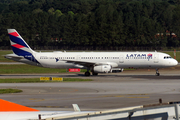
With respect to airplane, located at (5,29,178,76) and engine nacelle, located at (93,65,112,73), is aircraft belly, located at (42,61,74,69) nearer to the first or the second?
airplane, located at (5,29,178,76)

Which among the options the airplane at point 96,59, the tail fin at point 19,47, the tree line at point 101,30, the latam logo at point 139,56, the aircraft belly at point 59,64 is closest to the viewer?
the airplane at point 96,59

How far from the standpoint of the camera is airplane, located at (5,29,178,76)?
51875mm

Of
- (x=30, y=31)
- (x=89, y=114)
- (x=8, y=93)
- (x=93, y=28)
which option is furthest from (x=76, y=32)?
(x=89, y=114)

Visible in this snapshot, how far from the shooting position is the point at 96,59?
175 feet

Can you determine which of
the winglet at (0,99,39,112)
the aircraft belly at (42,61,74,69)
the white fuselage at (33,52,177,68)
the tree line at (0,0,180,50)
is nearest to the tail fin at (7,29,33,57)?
the white fuselage at (33,52,177,68)

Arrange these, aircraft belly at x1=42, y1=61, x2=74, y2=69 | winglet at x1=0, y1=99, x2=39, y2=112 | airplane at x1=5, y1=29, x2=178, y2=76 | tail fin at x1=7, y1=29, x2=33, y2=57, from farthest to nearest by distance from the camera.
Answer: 1. tail fin at x1=7, y1=29, x2=33, y2=57
2. aircraft belly at x1=42, y1=61, x2=74, y2=69
3. airplane at x1=5, y1=29, x2=178, y2=76
4. winglet at x1=0, y1=99, x2=39, y2=112

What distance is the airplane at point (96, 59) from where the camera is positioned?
51.9m

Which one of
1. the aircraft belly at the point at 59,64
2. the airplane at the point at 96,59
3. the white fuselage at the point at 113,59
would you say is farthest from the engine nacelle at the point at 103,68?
the aircraft belly at the point at 59,64

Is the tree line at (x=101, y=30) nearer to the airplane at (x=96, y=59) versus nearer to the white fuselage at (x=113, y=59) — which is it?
the white fuselage at (x=113, y=59)

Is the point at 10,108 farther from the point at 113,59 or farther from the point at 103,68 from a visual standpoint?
the point at 113,59

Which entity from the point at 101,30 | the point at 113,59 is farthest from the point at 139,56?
the point at 101,30

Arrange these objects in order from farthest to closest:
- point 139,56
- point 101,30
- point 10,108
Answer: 1. point 101,30
2. point 139,56
3. point 10,108

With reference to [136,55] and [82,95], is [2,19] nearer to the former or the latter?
[136,55]

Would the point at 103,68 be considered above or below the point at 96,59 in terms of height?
below
